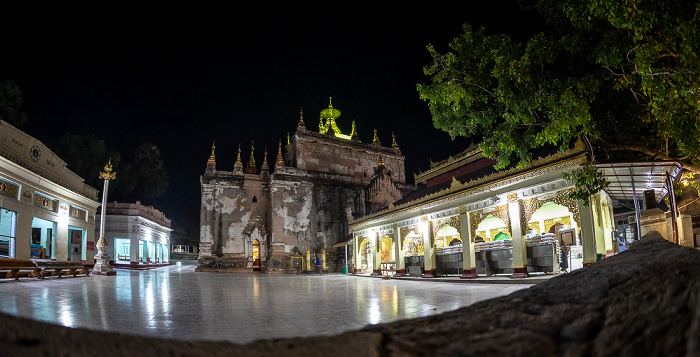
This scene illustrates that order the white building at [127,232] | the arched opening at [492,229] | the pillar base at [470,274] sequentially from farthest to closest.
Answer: the white building at [127,232] < the arched opening at [492,229] < the pillar base at [470,274]

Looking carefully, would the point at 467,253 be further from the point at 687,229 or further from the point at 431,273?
the point at 687,229

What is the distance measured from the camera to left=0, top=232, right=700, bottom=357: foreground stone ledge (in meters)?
1.52

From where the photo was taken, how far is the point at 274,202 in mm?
33781

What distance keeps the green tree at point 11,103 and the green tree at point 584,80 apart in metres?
33.6

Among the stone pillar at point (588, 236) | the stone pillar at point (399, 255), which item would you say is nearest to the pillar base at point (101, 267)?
the stone pillar at point (399, 255)

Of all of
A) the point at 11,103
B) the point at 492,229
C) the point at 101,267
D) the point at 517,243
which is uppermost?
the point at 11,103

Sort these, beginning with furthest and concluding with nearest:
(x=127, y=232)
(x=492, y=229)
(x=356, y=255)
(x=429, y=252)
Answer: (x=127, y=232), (x=356, y=255), (x=492, y=229), (x=429, y=252)

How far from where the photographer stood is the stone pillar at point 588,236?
10.9 metres

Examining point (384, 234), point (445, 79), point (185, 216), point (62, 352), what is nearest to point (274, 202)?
point (384, 234)

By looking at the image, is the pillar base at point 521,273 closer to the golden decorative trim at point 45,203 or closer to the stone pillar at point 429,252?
the stone pillar at point 429,252

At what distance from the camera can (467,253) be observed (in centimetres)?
1536

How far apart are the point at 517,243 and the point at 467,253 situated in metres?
2.40

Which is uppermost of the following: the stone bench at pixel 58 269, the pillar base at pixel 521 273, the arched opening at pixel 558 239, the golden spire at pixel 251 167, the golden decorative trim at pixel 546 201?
the golden spire at pixel 251 167

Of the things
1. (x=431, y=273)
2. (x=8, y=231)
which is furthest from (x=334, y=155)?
(x=8, y=231)
